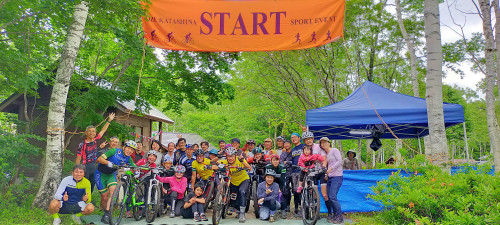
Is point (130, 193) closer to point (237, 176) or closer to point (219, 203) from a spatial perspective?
point (219, 203)

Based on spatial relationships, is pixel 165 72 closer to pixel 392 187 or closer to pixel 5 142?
pixel 5 142

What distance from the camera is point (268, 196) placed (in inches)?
288

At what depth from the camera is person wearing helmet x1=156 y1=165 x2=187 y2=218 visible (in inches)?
297

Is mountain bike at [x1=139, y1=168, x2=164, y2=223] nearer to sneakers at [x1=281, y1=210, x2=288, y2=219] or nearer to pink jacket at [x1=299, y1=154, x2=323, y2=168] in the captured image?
sneakers at [x1=281, y1=210, x2=288, y2=219]

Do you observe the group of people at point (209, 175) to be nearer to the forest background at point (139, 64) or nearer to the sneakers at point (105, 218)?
the sneakers at point (105, 218)

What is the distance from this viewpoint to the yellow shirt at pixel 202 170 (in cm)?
783

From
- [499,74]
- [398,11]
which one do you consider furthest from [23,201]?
[398,11]

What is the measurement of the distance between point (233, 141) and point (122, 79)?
5901 mm

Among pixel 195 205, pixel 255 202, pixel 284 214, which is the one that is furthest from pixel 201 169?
pixel 284 214

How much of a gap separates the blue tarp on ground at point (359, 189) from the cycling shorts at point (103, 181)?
14.5 ft

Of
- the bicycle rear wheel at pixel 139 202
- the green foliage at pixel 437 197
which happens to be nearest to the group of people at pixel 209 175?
the bicycle rear wheel at pixel 139 202

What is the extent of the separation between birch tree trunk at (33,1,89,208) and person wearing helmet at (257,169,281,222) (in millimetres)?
4284

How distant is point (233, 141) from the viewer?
8258 mm

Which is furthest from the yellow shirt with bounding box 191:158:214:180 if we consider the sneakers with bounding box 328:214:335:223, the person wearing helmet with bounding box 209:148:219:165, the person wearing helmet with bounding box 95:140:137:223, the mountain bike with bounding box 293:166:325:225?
the sneakers with bounding box 328:214:335:223
